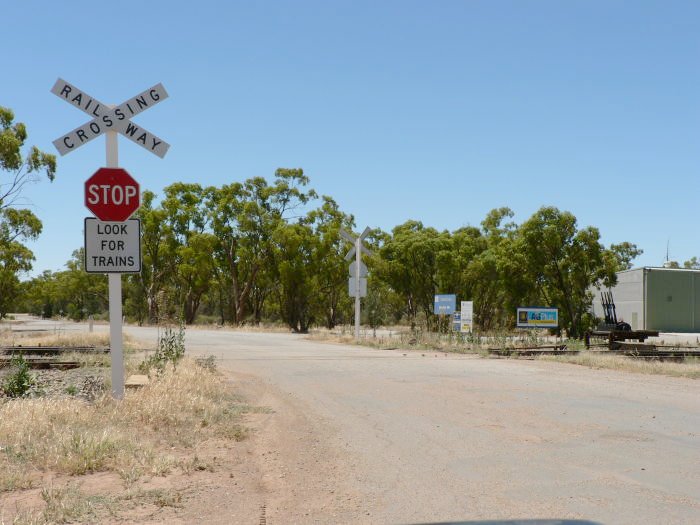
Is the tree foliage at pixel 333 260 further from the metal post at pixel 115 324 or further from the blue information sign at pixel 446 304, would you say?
the metal post at pixel 115 324

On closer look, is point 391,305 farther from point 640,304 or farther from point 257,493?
point 257,493

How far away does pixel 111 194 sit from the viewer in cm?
935

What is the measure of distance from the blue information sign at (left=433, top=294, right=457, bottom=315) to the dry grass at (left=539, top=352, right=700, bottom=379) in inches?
394

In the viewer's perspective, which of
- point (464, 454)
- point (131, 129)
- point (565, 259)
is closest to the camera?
point (464, 454)

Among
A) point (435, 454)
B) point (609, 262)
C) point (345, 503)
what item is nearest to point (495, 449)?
point (435, 454)

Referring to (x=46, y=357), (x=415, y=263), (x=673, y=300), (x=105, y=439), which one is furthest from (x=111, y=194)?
(x=673, y=300)

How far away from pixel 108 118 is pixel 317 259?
4479cm

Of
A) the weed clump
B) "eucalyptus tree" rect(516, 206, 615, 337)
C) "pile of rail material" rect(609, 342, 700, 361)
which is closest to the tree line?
"eucalyptus tree" rect(516, 206, 615, 337)

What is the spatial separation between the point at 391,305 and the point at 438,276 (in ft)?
89.1

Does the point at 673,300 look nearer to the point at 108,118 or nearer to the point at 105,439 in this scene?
the point at 108,118

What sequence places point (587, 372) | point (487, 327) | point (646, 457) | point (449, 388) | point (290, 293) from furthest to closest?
point (290, 293) < point (487, 327) < point (587, 372) < point (449, 388) < point (646, 457)

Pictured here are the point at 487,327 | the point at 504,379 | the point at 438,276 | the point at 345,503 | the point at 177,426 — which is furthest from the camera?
the point at 487,327

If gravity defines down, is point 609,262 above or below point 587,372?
above

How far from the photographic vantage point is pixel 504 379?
15953mm
